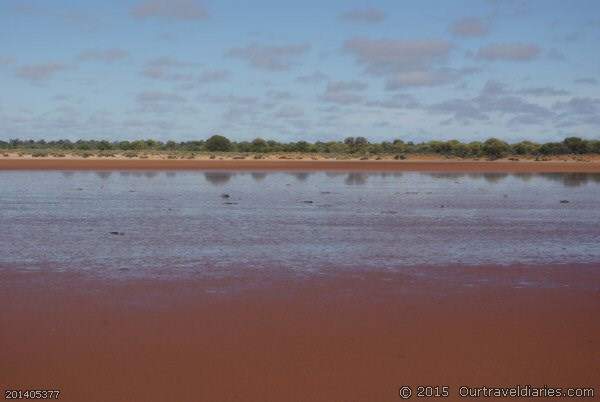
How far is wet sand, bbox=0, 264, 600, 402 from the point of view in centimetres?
659

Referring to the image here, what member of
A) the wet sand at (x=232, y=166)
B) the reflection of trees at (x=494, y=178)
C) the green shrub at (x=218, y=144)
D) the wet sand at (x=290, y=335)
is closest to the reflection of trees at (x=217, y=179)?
the wet sand at (x=232, y=166)

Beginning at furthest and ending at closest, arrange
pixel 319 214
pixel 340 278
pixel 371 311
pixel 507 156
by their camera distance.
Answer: pixel 507 156
pixel 319 214
pixel 340 278
pixel 371 311

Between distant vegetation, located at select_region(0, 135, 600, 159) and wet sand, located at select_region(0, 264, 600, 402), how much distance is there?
73.7m

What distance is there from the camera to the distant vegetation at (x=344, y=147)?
9162 cm

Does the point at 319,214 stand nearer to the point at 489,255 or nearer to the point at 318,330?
the point at 489,255

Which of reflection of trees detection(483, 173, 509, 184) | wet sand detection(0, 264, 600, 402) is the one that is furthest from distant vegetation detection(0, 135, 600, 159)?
wet sand detection(0, 264, 600, 402)

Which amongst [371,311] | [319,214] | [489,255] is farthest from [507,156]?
[371,311]

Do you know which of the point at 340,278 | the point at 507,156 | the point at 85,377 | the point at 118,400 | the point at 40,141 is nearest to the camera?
the point at 118,400

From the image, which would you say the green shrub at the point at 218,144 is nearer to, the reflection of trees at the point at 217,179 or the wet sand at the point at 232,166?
the wet sand at the point at 232,166

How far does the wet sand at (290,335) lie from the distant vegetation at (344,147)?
73742mm

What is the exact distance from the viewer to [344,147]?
107500 millimetres

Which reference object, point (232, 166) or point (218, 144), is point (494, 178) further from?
point (218, 144)

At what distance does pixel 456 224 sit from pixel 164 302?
1205 centimetres

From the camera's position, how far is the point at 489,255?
14.2 m
